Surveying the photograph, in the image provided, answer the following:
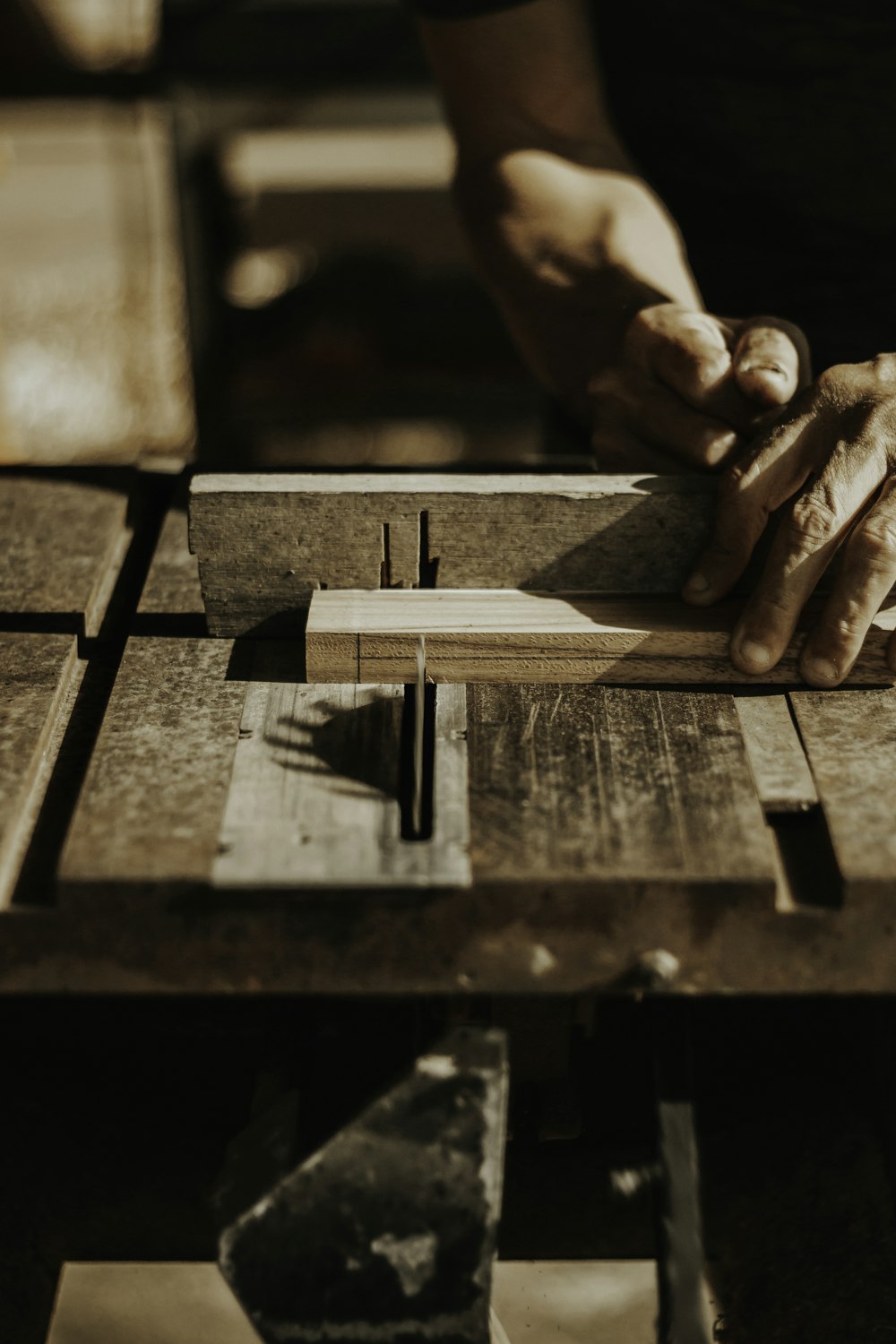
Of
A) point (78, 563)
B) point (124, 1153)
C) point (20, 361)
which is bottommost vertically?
point (20, 361)

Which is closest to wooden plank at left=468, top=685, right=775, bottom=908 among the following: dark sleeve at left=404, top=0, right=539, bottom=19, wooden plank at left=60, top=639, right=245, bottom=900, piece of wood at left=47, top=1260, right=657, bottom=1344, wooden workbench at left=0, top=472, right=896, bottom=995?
wooden workbench at left=0, top=472, right=896, bottom=995

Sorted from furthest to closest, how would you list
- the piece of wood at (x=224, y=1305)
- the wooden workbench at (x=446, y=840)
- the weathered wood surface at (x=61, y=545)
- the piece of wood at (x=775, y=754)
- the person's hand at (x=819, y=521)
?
1. the piece of wood at (x=224, y=1305)
2. the weathered wood surface at (x=61, y=545)
3. the person's hand at (x=819, y=521)
4. the piece of wood at (x=775, y=754)
5. the wooden workbench at (x=446, y=840)

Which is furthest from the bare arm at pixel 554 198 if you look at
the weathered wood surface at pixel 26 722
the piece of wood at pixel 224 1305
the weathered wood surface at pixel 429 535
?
the piece of wood at pixel 224 1305

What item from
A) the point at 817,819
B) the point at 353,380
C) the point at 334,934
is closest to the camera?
the point at 334,934

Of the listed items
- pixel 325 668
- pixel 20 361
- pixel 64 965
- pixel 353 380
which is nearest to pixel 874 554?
pixel 325 668

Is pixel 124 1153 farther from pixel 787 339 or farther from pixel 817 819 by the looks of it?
pixel 787 339

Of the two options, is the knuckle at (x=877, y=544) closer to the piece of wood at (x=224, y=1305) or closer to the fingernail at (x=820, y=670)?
the fingernail at (x=820, y=670)

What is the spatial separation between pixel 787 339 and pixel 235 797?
90 cm

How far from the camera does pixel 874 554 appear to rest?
1.25m

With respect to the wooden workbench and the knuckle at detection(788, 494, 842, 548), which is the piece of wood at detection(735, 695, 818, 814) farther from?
the knuckle at detection(788, 494, 842, 548)

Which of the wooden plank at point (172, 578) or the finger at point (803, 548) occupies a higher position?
the finger at point (803, 548)

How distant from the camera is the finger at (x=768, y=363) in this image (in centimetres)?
144

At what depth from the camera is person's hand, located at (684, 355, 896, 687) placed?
126 centimetres

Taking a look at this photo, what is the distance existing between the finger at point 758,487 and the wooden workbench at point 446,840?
16cm
